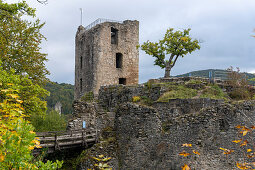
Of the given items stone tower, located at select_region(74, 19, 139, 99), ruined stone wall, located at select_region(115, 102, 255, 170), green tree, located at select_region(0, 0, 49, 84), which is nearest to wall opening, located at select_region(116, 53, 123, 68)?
stone tower, located at select_region(74, 19, 139, 99)

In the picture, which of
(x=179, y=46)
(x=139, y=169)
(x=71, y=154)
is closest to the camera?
(x=139, y=169)

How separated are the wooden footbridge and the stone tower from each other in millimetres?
11163

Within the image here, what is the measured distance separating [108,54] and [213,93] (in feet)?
44.1

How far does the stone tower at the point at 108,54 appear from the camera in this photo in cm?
2605

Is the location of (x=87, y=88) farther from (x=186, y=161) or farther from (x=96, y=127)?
(x=186, y=161)

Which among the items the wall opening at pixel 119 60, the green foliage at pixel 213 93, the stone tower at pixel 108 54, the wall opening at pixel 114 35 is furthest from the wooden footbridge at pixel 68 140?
the wall opening at pixel 114 35

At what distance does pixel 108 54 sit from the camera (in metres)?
26.5

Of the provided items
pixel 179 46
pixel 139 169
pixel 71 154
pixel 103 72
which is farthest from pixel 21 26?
pixel 139 169

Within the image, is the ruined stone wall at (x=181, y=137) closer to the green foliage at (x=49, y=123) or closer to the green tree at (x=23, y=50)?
the green tree at (x=23, y=50)

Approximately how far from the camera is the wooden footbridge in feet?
43.7

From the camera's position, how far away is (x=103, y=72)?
85.6 feet

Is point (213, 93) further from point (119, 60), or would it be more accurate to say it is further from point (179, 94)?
point (119, 60)

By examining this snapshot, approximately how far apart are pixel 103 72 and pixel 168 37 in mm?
6676

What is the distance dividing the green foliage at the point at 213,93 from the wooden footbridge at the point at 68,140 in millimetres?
6038
